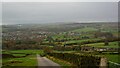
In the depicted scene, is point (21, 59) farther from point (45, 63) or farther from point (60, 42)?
point (60, 42)

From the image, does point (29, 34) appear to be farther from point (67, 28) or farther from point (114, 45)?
point (114, 45)

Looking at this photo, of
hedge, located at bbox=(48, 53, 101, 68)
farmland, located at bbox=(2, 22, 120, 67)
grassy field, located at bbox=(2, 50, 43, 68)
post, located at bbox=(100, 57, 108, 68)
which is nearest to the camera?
post, located at bbox=(100, 57, 108, 68)

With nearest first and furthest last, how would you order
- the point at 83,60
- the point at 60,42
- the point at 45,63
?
the point at 45,63 < the point at 83,60 < the point at 60,42

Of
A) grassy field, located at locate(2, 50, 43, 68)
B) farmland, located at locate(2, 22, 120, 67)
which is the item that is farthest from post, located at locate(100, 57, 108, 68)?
grassy field, located at locate(2, 50, 43, 68)

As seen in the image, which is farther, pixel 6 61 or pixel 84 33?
pixel 84 33

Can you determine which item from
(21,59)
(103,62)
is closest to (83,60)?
(103,62)

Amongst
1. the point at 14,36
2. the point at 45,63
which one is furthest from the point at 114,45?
the point at 14,36

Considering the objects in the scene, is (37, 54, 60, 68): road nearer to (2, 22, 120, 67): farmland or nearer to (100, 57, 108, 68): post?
(2, 22, 120, 67): farmland

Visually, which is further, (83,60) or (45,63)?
(83,60)
